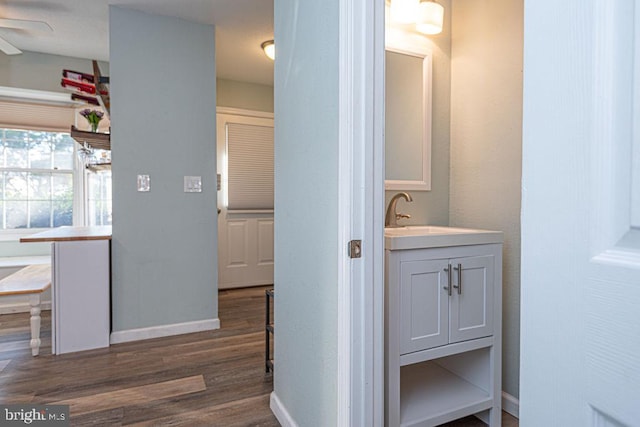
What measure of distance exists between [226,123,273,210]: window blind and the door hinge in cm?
347

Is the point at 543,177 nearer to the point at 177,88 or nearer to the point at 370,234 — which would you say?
the point at 370,234

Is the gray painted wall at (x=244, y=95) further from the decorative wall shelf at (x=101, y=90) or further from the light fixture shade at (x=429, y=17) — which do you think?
the light fixture shade at (x=429, y=17)

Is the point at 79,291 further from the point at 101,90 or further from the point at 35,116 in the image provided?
the point at 35,116

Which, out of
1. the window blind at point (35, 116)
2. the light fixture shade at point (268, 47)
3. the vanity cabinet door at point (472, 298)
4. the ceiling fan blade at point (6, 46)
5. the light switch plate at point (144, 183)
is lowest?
the vanity cabinet door at point (472, 298)

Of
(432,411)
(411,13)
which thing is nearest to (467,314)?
(432,411)

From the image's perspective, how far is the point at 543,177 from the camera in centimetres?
49

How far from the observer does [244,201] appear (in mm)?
4484

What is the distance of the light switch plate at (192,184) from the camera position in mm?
2951

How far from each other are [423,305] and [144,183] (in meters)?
2.33

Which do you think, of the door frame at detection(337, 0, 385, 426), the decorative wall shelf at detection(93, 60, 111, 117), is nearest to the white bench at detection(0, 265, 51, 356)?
the decorative wall shelf at detection(93, 60, 111, 117)

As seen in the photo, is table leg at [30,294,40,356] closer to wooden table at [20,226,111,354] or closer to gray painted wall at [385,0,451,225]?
wooden table at [20,226,111,354]

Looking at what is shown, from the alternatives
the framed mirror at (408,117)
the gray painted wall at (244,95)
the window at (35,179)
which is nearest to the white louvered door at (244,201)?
the gray painted wall at (244,95)

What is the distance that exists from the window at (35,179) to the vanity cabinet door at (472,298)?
13.4 ft

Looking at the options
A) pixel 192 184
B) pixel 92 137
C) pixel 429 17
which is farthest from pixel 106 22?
pixel 429 17
